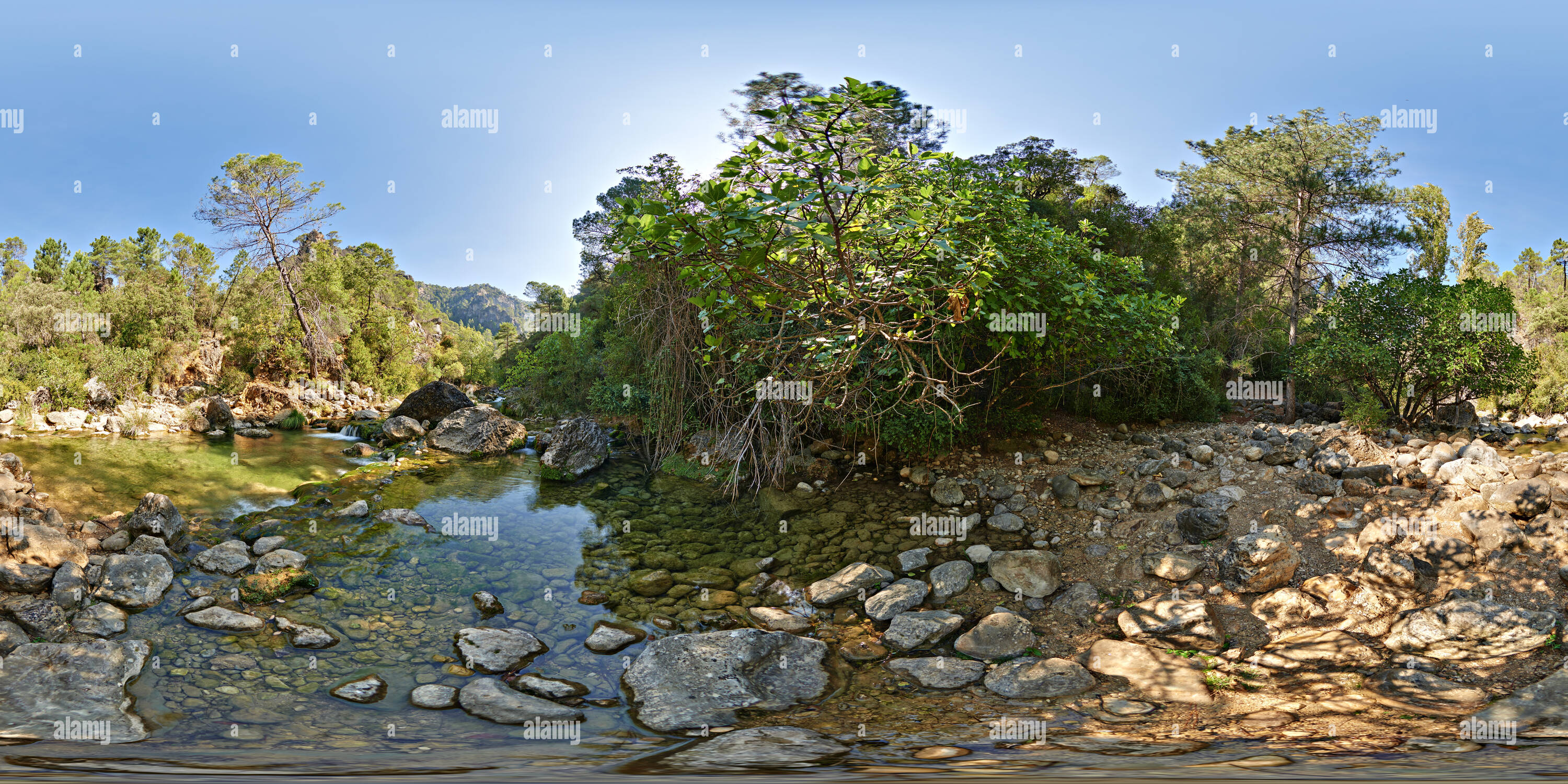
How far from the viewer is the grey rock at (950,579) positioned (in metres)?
6.41

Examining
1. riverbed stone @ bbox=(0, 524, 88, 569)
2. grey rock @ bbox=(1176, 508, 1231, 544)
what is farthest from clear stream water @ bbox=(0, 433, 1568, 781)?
grey rock @ bbox=(1176, 508, 1231, 544)

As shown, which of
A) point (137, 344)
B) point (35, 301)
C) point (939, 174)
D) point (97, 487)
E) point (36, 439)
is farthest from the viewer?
point (137, 344)

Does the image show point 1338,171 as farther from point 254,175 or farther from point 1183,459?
point 254,175

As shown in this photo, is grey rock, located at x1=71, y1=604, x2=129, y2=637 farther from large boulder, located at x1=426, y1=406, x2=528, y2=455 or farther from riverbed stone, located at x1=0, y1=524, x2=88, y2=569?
large boulder, located at x1=426, y1=406, x2=528, y2=455

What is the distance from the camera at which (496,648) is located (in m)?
5.52

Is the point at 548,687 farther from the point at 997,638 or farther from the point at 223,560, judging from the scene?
the point at 223,560

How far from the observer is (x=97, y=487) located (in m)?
9.42

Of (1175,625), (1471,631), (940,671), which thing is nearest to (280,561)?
(940,671)

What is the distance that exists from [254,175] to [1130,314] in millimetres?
23812

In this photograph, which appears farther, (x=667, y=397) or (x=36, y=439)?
(x=36, y=439)

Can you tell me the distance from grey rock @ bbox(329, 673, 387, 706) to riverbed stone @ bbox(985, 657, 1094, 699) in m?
4.44

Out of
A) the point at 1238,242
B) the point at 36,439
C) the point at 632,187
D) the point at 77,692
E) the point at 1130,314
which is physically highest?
the point at 632,187

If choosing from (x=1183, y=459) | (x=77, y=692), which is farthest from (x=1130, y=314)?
(x=77, y=692)

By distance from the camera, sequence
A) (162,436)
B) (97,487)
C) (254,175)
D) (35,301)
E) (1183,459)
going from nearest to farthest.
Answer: (1183,459) < (97,487) < (162,436) < (35,301) < (254,175)
